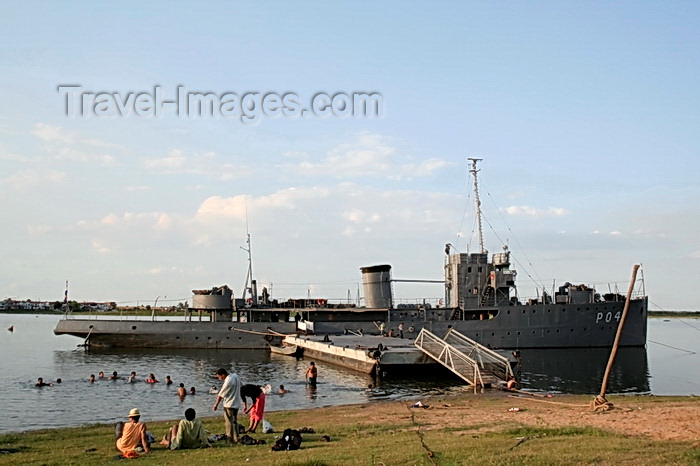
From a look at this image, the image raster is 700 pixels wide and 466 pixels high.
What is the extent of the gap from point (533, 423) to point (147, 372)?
2857 centimetres

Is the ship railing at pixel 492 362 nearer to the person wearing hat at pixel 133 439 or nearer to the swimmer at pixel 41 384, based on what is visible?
the person wearing hat at pixel 133 439

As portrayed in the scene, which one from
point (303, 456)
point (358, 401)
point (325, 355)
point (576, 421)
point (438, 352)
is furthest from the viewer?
point (325, 355)

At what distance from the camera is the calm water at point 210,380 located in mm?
26625

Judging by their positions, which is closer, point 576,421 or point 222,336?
point 576,421

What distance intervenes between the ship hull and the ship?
87mm

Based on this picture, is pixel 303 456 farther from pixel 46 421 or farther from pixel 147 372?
pixel 147 372

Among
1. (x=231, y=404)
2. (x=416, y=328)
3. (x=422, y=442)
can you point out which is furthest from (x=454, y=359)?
(x=416, y=328)

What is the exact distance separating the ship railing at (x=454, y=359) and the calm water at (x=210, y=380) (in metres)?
0.80

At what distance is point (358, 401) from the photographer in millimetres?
27891

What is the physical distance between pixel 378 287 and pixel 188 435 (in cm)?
4382

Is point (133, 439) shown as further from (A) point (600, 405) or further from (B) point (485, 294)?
(B) point (485, 294)

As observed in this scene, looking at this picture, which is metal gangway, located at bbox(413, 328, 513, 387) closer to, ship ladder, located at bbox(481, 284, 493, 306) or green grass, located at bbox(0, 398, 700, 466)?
green grass, located at bbox(0, 398, 700, 466)

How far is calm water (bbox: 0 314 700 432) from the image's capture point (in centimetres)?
2662

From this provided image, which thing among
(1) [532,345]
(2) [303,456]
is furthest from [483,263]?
(2) [303,456]
